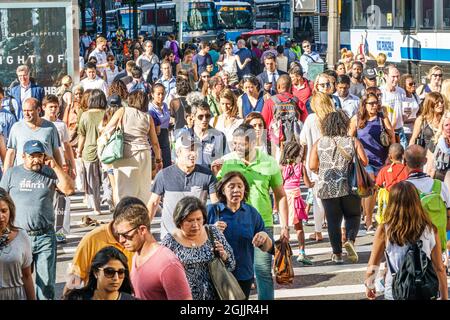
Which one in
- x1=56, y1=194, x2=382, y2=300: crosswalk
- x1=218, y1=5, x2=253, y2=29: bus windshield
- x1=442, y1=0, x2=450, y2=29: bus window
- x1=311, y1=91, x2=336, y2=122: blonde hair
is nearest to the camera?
Result: x1=56, y1=194, x2=382, y2=300: crosswalk

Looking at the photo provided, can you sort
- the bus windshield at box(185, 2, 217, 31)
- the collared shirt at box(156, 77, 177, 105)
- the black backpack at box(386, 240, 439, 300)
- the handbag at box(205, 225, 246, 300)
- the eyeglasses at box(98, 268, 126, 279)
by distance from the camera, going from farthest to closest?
the bus windshield at box(185, 2, 217, 31), the collared shirt at box(156, 77, 177, 105), the black backpack at box(386, 240, 439, 300), the handbag at box(205, 225, 246, 300), the eyeglasses at box(98, 268, 126, 279)

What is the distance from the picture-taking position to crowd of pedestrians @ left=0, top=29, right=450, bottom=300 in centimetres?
767

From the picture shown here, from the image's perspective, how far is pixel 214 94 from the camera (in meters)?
17.4

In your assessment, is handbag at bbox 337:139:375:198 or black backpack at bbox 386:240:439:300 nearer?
black backpack at bbox 386:240:439:300

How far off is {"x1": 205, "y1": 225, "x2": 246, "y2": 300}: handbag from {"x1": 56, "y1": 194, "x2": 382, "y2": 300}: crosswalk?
3088 mm

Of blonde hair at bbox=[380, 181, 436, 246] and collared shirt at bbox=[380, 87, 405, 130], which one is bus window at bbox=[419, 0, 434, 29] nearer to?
collared shirt at bbox=[380, 87, 405, 130]

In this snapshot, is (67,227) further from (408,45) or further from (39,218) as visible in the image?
(408,45)

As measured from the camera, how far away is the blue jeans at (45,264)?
9.21m

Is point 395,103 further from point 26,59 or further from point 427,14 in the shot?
point 427,14

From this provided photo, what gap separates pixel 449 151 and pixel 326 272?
1739 mm

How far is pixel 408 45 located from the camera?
91.2ft

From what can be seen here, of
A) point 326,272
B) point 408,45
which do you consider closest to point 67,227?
point 326,272

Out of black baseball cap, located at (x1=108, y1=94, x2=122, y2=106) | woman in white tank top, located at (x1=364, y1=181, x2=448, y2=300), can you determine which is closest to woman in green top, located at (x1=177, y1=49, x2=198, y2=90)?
black baseball cap, located at (x1=108, y1=94, x2=122, y2=106)

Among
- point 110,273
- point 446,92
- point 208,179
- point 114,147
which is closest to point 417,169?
point 208,179
